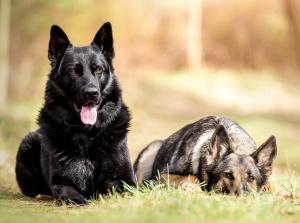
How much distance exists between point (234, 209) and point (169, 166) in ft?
8.30

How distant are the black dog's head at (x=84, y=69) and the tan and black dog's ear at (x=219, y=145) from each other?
1.40m

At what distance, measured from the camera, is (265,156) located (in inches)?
321

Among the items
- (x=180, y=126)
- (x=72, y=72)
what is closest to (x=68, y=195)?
(x=72, y=72)

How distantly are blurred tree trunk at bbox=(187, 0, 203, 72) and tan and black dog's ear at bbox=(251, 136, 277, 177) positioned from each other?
20683mm

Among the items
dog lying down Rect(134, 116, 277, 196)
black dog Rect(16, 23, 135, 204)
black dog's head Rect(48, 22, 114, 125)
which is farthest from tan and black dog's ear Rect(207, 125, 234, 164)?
black dog's head Rect(48, 22, 114, 125)

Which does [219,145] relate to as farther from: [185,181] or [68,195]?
[68,195]

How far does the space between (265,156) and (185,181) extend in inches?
39.5

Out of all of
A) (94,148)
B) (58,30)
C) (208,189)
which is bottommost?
(208,189)

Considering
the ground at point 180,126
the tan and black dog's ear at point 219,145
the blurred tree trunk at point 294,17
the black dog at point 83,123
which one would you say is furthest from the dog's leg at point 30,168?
the blurred tree trunk at point 294,17

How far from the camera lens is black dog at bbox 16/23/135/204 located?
766 cm

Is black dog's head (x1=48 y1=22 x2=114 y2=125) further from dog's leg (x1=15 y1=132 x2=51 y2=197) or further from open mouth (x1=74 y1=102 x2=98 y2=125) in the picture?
dog's leg (x1=15 y1=132 x2=51 y2=197)

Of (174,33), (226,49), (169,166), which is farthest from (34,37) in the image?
(169,166)

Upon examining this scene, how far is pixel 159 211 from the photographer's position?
242 inches

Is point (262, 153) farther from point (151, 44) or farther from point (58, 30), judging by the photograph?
point (151, 44)
